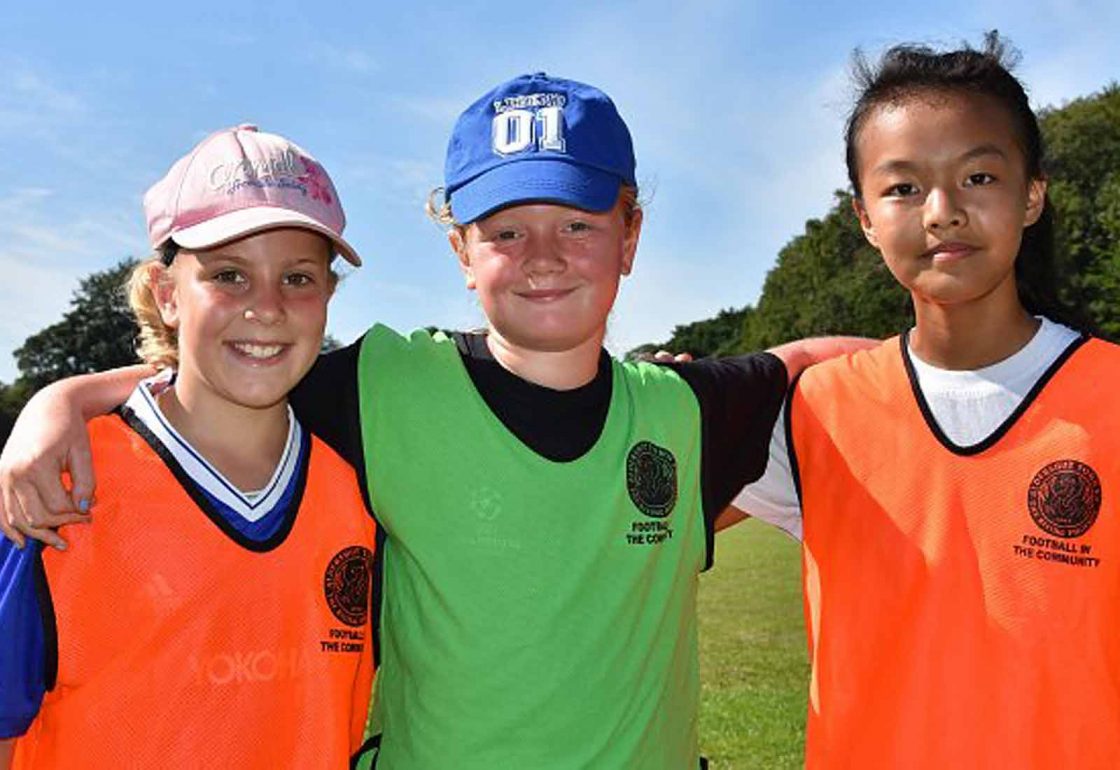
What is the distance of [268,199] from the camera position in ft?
9.59

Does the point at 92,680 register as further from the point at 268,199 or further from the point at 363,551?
the point at 268,199

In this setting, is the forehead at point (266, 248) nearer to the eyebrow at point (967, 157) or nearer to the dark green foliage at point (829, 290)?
the eyebrow at point (967, 157)

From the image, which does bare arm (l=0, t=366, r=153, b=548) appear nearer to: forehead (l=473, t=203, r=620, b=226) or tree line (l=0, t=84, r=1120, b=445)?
forehead (l=473, t=203, r=620, b=226)

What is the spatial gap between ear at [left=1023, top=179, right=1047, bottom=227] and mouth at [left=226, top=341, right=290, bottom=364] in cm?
214

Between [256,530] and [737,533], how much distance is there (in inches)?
1145

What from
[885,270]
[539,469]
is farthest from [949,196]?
[885,270]

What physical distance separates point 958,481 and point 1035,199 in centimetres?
94

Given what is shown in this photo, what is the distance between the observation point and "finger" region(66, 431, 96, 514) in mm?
2586

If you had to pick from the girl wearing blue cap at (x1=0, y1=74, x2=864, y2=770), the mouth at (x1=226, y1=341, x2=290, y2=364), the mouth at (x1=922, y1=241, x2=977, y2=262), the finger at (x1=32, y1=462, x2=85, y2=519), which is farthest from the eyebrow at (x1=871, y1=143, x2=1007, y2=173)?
the finger at (x1=32, y1=462, x2=85, y2=519)

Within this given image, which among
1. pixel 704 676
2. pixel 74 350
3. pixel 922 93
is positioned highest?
pixel 74 350

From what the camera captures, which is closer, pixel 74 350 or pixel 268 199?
pixel 268 199

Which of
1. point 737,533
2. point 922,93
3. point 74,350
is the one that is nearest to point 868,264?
point 737,533

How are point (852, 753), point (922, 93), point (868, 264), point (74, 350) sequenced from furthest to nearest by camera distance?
point (74, 350) < point (868, 264) < point (922, 93) < point (852, 753)

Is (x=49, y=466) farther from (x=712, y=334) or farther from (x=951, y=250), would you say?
(x=712, y=334)
